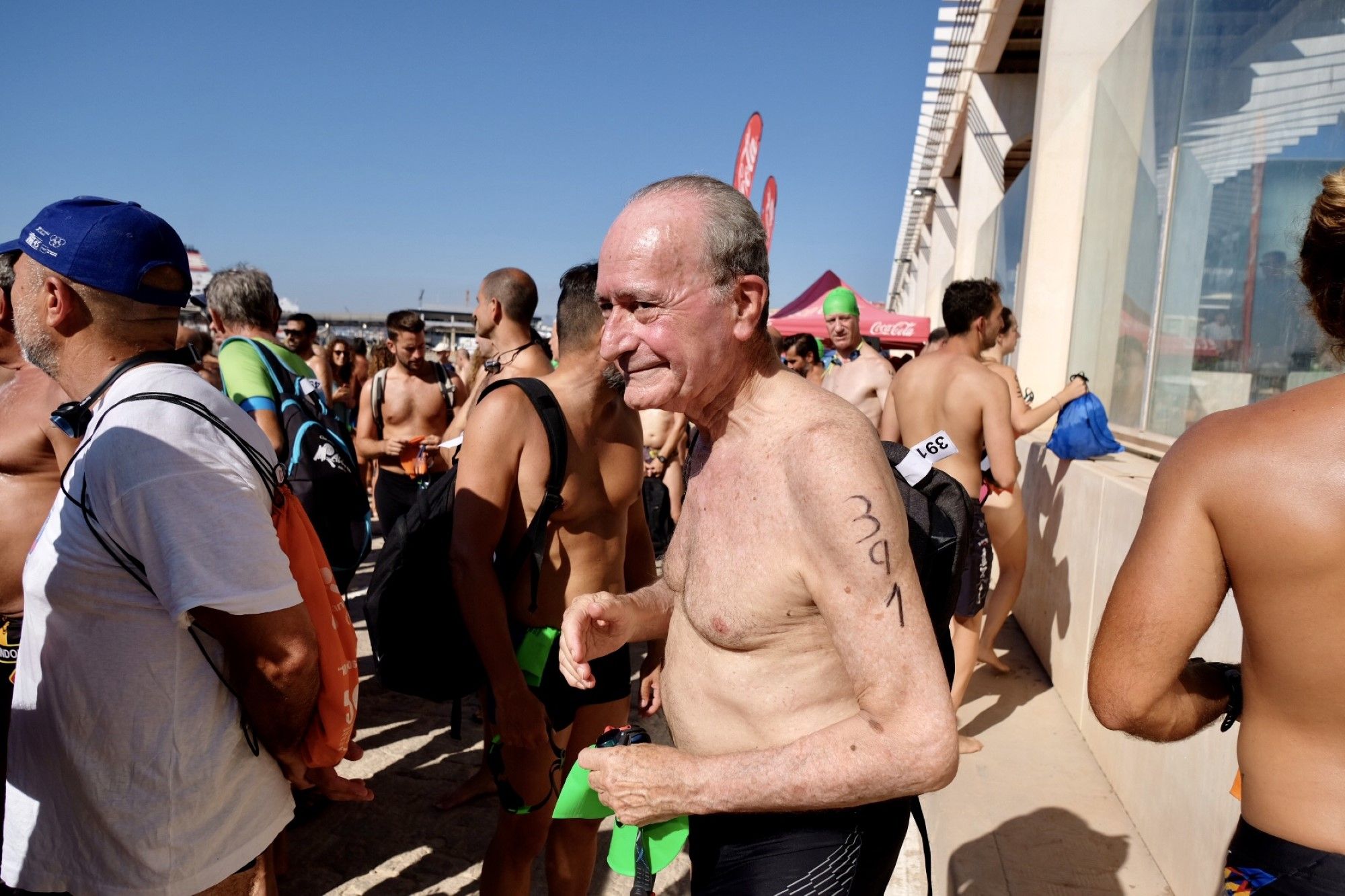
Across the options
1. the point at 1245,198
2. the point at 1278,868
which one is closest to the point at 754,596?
the point at 1278,868

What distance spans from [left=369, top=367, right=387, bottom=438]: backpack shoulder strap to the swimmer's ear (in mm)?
5033

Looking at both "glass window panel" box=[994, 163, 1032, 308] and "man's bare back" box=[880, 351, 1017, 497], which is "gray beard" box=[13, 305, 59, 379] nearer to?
"man's bare back" box=[880, 351, 1017, 497]

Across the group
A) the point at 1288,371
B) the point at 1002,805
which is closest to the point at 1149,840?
the point at 1002,805

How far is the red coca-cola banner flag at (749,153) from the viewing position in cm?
873

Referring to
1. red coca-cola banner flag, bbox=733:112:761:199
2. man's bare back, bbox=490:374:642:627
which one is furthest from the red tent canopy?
man's bare back, bbox=490:374:642:627

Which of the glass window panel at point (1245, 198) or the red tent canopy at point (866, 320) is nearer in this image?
the glass window panel at point (1245, 198)

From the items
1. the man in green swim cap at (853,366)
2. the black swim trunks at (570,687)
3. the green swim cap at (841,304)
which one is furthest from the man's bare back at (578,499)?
the green swim cap at (841,304)

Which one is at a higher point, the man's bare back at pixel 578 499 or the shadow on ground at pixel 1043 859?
the man's bare back at pixel 578 499

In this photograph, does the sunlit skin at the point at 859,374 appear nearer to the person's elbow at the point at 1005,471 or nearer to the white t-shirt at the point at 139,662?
the person's elbow at the point at 1005,471

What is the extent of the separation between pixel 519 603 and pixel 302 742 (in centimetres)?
76

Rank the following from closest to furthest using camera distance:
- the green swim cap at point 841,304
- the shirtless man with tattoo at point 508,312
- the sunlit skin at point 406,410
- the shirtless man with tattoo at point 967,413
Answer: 1. the shirtless man with tattoo at point 508,312
2. the shirtless man with tattoo at point 967,413
3. the sunlit skin at point 406,410
4. the green swim cap at point 841,304

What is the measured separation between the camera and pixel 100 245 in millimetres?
1650

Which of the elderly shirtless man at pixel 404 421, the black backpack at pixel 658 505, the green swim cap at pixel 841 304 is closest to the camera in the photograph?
the elderly shirtless man at pixel 404 421

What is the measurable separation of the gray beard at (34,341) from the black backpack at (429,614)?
0.97 meters
